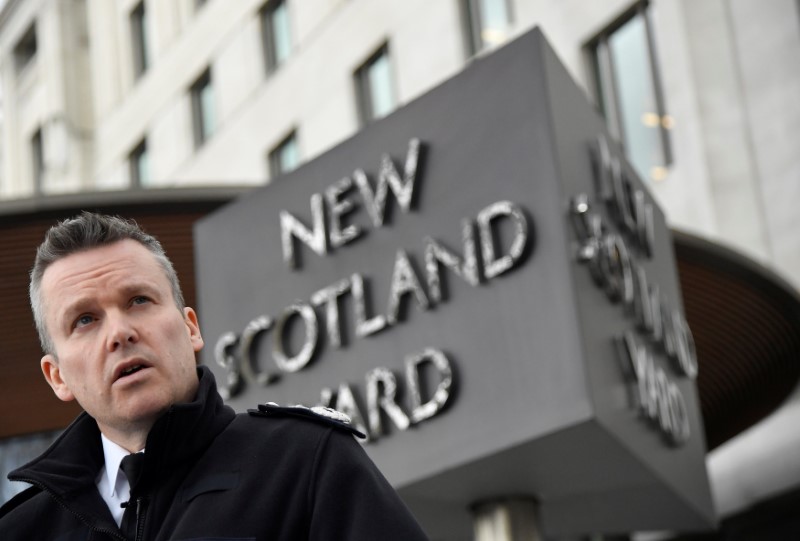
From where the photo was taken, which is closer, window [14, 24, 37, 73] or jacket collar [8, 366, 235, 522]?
jacket collar [8, 366, 235, 522]

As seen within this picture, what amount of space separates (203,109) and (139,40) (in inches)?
173

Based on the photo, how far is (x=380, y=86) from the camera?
26.8 meters

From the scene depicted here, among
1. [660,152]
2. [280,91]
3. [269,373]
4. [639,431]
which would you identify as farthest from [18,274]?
[280,91]

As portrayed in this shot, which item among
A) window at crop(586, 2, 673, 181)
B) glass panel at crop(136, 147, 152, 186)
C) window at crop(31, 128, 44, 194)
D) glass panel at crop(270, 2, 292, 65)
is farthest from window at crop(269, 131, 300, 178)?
window at crop(31, 128, 44, 194)

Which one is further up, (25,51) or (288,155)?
(25,51)

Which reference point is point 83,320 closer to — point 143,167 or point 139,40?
point 143,167

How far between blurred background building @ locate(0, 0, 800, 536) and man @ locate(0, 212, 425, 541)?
12.4 m

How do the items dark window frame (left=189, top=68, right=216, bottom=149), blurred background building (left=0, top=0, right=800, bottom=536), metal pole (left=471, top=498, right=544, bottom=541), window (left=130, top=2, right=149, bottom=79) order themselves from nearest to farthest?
metal pole (left=471, top=498, right=544, bottom=541)
blurred background building (left=0, top=0, right=800, bottom=536)
dark window frame (left=189, top=68, right=216, bottom=149)
window (left=130, top=2, right=149, bottom=79)

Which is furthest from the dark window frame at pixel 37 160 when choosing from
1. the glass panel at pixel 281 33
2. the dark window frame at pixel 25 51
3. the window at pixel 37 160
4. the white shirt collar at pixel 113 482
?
the white shirt collar at pixel 113 482

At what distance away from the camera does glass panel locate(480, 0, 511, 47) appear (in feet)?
80.0

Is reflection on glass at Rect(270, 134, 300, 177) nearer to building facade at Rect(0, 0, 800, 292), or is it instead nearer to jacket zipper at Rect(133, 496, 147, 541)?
building facade at Rect(0, 0, 800, 292)

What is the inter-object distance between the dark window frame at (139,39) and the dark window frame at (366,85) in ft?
32.1

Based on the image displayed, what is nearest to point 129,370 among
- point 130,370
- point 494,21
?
point 130,370

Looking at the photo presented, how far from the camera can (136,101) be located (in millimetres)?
35062
